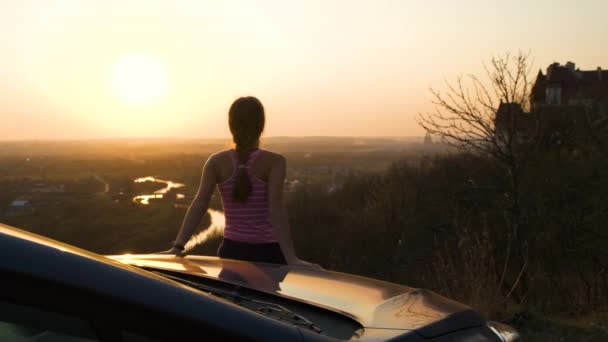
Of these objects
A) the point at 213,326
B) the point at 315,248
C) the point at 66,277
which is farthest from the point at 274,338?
the point at 315,248

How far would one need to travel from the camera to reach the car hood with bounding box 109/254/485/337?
174 centimetres

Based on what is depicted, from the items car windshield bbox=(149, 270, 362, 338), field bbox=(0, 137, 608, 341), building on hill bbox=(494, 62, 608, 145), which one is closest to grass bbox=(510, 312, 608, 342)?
field bbox=(0, 137, 608, 341)

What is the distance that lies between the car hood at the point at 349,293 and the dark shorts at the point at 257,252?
1.83 ft

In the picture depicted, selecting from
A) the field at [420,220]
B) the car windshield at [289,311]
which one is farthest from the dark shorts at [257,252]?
the car windshield at [289,311]

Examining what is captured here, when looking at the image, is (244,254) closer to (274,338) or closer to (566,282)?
(274,338)

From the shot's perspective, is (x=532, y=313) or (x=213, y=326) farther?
(x=532, y=313)

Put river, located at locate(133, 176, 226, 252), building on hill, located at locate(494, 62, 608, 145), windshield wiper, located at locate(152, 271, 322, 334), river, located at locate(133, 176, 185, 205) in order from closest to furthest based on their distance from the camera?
windshield wiper, located at locate(152, 271, 322, 334) → building on hill, located at locate(494, 62, 608, 145) → river, located at locate(133, 176, 226, 252) → river, located at locate(133, 176, 185, 205)

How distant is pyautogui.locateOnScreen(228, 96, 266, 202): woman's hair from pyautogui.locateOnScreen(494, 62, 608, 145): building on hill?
24.4ft

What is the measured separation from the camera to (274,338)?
1.25 meters

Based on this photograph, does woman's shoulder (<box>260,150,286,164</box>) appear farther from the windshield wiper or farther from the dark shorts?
the windshield wiper

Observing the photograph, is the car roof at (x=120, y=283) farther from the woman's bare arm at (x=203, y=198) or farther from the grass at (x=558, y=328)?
the grass at (x=558, y=328)

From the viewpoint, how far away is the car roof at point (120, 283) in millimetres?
1095

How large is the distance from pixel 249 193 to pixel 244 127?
1.22 ft

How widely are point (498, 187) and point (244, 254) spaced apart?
8.93 metres
